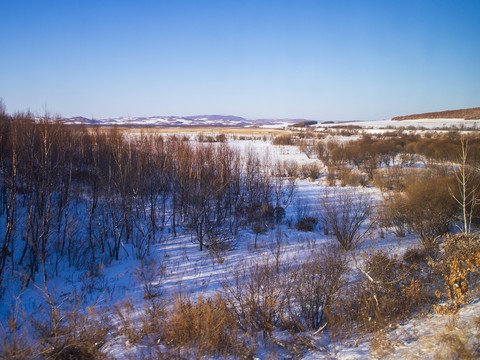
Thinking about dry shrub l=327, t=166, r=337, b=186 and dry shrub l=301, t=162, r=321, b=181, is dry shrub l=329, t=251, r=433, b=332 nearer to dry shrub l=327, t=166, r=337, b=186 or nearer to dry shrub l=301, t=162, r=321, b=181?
dry shrub l=327, t=166, r=337, b=186

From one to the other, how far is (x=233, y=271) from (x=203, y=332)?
4.40 m

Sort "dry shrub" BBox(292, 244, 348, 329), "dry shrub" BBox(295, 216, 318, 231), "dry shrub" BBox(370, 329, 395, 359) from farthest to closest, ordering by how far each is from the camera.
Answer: "dry shrub" BBox(295, 216, 318, 231) < "dry shrub" BBox(292, 244, 348, 329) < "dry shrub" BBox(370, 329, 395, 359)

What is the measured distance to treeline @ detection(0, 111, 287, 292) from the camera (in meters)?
8.41

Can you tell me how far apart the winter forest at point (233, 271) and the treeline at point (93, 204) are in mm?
105

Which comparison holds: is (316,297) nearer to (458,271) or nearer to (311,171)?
(458,271)

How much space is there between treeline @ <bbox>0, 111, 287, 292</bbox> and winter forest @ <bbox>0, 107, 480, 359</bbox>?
105mm

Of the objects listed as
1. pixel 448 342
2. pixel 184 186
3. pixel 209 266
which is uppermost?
pixel 184 186

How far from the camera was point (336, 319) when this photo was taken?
4988 millimetres

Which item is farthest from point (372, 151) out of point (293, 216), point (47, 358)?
point (47, 358)

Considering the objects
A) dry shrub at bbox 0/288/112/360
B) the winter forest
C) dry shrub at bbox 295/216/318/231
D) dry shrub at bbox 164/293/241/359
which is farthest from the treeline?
dry shrub at bbox 164/293/241/359

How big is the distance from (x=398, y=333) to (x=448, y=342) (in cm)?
79

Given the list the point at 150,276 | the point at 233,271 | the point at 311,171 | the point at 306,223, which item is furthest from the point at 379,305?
the point at 311,171

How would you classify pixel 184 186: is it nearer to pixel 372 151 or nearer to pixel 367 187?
Result: pixel 367 187

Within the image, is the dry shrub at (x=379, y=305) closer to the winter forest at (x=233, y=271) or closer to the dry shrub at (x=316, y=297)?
the winter forest at (x=233, y=271)
